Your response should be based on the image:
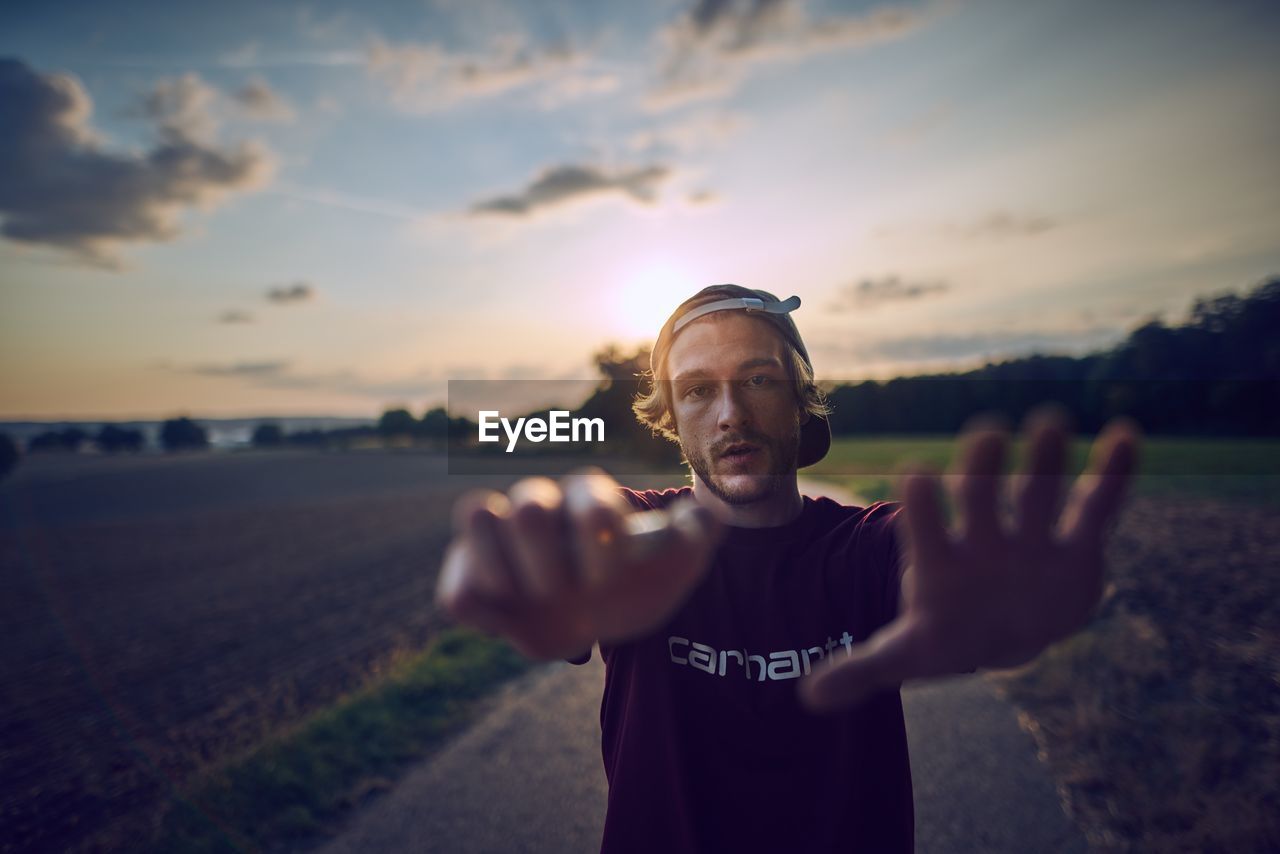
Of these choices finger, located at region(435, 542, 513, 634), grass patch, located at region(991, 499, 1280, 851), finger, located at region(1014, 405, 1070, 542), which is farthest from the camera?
grass patch, located at region(991, 499, 1280, 851)

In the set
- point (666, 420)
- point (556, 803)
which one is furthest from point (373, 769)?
point (666, 420)

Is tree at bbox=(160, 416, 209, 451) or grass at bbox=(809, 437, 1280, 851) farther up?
tree at bbox=(160, 416, 209, 451)

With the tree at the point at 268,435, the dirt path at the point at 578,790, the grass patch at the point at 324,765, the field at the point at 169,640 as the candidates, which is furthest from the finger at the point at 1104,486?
the tree at the point at 268,435

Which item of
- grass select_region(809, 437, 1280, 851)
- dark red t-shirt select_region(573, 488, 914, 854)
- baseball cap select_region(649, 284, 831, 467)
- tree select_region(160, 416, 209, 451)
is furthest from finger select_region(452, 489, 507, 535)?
tree select_region(160, 416, 209, 451)

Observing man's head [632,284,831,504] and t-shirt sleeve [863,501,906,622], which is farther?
man's head [632,284,831,504]

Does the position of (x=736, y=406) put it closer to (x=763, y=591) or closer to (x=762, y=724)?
(x=763, y=591)

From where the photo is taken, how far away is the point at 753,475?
2623mm

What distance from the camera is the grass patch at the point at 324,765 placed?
5.19 m

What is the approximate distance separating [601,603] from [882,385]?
5814cm

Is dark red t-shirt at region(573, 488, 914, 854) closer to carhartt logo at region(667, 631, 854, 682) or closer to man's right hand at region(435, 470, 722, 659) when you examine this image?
carhartt logo at region(667, 631, 854, 682)

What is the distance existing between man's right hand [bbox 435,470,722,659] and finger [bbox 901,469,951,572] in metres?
0.37

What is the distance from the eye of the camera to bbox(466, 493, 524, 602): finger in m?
1.15

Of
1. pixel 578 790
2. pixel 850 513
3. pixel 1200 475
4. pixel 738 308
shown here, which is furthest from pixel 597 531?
pixel 1200 475

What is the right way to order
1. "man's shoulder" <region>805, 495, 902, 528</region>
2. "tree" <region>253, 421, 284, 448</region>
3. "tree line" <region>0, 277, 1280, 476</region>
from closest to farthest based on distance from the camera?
"man's shoulder" <region>805, 495, 902, 528</region> < "tree line" <region>0, 277, 1280, 476</region> < "tree" <region>253, 421, 284, 448</region>
